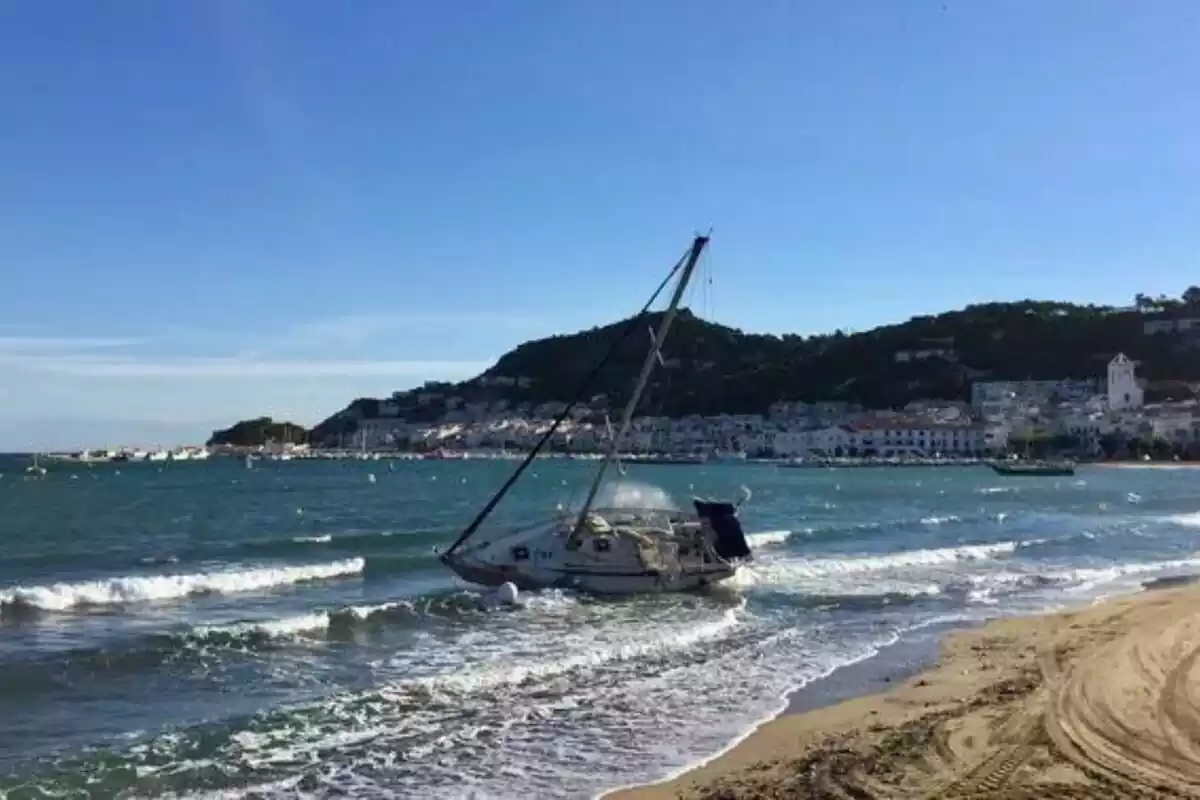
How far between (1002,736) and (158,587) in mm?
23218

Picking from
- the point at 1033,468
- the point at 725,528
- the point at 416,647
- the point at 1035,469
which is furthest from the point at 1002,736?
the point at 1033,468

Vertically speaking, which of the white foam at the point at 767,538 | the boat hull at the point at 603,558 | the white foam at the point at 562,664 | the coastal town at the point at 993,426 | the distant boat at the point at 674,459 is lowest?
the white foam at the point at 767,538

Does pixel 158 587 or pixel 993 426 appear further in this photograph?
pixel 993 426

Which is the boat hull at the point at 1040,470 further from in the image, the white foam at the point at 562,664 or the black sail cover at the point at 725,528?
the white foam at the point at 562,664

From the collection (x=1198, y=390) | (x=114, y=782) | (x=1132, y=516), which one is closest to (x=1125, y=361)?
(x=1198, y=390)

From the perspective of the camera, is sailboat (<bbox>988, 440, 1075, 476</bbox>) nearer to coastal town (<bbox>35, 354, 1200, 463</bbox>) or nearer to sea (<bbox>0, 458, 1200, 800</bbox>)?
coastal town (<bbox>35, 354, 1200, 463</bbox>)

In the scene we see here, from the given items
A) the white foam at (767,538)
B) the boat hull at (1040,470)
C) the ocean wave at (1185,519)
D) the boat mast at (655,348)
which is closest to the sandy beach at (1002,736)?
the boat mast at (655,348)

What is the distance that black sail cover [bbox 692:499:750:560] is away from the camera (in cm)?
3159

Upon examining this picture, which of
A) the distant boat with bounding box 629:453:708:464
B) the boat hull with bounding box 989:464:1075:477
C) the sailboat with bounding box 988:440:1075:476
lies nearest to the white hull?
the boat hull with bounding box 989:464:1075:477

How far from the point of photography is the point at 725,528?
31.9 metres

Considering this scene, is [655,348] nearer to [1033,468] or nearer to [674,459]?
[1033,468]

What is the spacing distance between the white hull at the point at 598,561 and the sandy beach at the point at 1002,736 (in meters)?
10.7

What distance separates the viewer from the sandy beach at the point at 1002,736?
11.8 metres

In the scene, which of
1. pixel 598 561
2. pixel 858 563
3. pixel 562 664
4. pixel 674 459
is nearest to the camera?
pixel 562 664
